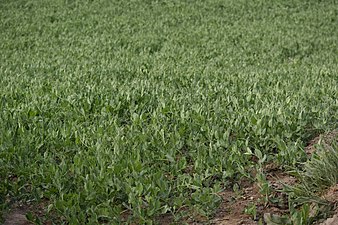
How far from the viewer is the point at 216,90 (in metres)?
6.98

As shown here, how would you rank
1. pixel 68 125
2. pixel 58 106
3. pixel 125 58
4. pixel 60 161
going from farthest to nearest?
pixel 125 58 < pixel 58 106 < pixel 68 125 < pixel 60 161

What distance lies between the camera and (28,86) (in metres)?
8.33

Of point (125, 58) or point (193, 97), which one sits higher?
point (193, 97)

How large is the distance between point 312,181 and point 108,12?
60.5ft

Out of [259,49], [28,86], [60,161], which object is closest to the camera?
[60,161]

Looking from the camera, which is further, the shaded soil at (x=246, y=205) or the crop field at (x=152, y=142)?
the crop field at (x=152, y=142)

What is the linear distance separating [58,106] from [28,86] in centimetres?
206

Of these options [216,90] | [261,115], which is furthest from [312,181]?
[216,90]

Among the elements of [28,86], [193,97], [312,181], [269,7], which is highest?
[312,181]

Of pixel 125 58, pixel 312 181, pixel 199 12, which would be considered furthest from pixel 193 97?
pixel 199 12

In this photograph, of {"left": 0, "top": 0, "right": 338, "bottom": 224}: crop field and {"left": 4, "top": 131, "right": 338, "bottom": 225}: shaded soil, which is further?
{"left": 0, "top": 0, "right": 338, "bottom": 224}: crop field

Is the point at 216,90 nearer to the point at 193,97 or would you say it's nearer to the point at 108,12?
the point at 193,97

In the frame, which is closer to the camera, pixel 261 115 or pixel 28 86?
pixel 261 115

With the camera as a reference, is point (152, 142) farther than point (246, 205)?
Yes
